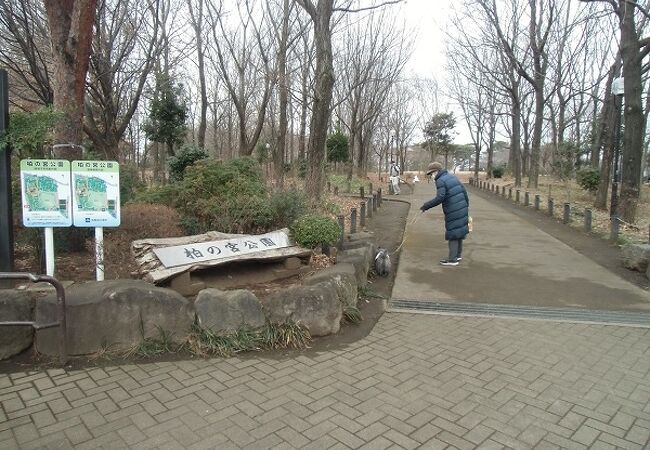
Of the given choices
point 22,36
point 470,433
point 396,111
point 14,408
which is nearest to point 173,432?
point 14,408

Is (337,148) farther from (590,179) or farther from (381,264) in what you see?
(381,264)

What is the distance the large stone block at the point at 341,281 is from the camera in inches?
195

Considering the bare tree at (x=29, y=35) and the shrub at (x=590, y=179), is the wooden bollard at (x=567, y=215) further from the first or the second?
the bare tree at (x=29, y=35)

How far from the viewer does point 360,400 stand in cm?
346

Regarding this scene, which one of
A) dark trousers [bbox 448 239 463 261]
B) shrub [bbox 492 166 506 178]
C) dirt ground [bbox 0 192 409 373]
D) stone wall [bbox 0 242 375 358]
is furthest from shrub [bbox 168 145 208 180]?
shrub [bbox 492 166 506 178]

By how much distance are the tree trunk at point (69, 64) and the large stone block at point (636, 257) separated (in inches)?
336

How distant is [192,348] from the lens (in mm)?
4223

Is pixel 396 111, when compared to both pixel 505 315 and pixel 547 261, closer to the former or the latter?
pixel 547 261

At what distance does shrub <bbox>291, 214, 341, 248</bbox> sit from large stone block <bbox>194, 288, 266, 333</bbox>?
6.02 ft

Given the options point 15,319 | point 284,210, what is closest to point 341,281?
point 284,210

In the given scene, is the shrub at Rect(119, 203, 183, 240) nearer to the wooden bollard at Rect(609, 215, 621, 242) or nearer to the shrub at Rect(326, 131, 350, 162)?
the wooden bollard at Rect(609, 215, 621, 242)

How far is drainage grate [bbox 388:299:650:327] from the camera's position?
17.7 feet

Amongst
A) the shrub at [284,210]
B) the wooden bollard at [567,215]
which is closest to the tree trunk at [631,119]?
the wooden bollard at [567,215]

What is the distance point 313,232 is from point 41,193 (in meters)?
3.14
